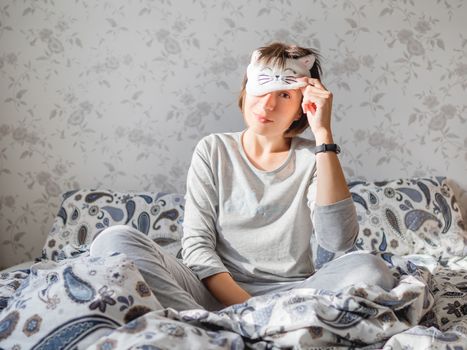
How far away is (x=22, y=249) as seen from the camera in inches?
105

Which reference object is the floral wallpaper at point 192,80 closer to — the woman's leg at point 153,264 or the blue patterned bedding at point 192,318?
the woman's leg at point 153,264

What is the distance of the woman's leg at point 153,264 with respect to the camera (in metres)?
1.26

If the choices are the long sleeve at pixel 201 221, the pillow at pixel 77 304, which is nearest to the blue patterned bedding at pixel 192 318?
the pillow at pixel 77 304

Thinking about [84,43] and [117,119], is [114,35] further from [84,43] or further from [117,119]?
[117,119]

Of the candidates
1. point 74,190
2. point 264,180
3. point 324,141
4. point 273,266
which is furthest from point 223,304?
point 74,190

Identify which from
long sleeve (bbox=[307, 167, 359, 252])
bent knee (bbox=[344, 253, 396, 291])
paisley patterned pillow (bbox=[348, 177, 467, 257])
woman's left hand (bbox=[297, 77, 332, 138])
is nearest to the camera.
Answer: bent knee (bbox=[344, 253, 396, 291])

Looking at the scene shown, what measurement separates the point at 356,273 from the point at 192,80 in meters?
1.45

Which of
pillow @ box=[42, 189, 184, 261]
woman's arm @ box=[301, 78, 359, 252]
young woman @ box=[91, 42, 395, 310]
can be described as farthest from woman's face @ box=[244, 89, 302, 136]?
pillow @ box=[42, 189, 184, 261]

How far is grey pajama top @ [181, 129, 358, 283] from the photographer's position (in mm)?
1547

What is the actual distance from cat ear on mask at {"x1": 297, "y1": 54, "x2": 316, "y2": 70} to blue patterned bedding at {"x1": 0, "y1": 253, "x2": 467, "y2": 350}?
664 mm

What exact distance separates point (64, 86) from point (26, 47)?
0.76 feet

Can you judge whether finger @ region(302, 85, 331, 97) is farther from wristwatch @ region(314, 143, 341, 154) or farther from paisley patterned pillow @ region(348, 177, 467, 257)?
paisley patterned pillow @ region(348, 177, 467, 257)

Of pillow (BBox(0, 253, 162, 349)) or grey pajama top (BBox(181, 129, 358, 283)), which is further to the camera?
grey pajama top (BBox(181, 129, 358, 283))

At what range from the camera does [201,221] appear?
1.58 meters
